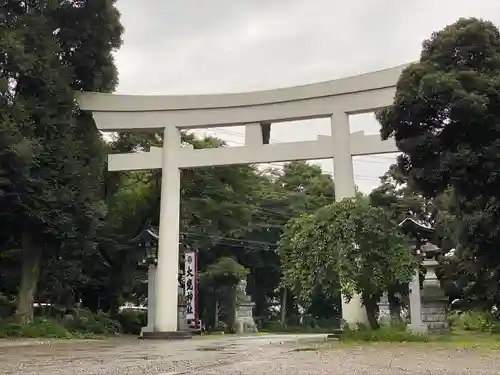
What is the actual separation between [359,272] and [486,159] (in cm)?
304

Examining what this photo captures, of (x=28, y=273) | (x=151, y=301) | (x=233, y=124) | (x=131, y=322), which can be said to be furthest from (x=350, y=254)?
(x=131, y=322)

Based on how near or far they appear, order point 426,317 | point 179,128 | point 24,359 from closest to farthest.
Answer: point 24,359 → point 426,317 → point 179,128

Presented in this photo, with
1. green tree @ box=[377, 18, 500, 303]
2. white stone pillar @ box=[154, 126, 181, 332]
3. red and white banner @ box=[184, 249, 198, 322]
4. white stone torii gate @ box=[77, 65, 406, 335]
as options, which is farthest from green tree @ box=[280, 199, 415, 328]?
red and white banner @ box=[184, 249, 198, 322]

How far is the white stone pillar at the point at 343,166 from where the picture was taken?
43.9 ft

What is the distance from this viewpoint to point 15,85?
15.5 meters

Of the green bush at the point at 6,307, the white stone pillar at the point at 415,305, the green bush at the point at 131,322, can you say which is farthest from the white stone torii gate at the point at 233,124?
the green bush at the point at 131,322

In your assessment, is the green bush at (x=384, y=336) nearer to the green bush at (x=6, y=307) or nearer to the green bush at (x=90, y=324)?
the green bush at (x=90, y=324)

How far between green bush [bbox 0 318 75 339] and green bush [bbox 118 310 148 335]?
4.93 metres

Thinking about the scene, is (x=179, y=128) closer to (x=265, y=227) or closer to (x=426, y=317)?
(x=426, y=317)

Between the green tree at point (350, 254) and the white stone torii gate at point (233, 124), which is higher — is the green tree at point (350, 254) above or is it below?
below

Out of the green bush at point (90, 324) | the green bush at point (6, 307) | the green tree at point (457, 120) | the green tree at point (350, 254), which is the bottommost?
the green bush at point (90, 324)

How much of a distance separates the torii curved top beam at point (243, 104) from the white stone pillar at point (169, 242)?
61 centimetres

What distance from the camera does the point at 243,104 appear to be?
49.3 feet

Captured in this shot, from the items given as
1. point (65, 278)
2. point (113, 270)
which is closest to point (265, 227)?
point (113, 270)
